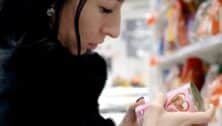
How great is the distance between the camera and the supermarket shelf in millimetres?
1525

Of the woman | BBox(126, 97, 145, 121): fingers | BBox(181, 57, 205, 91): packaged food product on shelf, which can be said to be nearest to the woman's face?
the woman

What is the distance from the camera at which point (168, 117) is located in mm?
893

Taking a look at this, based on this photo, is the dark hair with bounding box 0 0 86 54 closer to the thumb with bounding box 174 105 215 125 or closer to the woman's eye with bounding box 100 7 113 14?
the woman's eye with bounding box 100 7 113 14

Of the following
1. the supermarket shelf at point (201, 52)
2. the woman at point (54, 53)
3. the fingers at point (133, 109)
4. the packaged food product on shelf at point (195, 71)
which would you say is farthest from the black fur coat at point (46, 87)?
the packaged food product on shelf at point (195, 71)

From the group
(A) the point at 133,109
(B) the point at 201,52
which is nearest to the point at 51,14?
(A) the point at 133,109

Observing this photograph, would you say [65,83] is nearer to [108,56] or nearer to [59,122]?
[59,122]

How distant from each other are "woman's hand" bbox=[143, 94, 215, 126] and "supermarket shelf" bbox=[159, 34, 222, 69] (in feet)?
1.87

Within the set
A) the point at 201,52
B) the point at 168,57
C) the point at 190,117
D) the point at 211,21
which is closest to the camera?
the point at 190,117

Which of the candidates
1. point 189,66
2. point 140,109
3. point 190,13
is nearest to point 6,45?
point 140,109

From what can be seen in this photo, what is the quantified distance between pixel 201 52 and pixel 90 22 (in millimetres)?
967

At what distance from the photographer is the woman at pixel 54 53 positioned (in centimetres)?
95

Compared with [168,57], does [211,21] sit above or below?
above

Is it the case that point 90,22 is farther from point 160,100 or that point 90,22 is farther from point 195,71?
point 195,71

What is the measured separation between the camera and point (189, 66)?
1.91m
